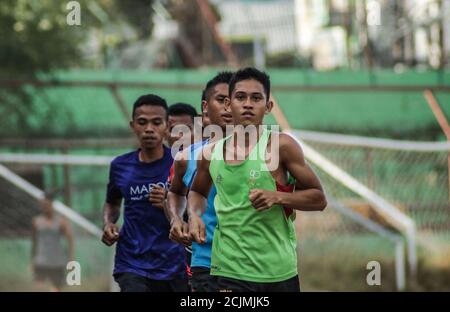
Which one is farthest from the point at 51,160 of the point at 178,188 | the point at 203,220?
the point at 203,220

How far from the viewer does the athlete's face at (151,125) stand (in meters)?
7.87

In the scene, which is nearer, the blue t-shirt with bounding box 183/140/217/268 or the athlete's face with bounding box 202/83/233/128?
the blue t-shirt with bounding box 183/140/217/268

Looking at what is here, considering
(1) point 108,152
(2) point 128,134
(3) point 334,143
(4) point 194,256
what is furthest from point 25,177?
(4) point 194,256

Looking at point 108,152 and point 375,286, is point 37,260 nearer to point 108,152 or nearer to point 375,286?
point 108,152

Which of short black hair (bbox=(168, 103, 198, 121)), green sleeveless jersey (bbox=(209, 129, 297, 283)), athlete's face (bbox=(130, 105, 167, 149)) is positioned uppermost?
short black hair (bbox=(168, 103, 198, 121))

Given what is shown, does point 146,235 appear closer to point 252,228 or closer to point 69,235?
point 252,228

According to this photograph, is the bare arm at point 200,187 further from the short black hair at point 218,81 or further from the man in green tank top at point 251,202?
the short black hair at point 218,81

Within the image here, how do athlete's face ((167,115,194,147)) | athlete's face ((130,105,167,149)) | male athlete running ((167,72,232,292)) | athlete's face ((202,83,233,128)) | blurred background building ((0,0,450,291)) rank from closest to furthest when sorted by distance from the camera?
male athlete running ((167,72,232,292)) < athlete's face ((202,83,233,128)) < athlete's face ((130,105,167,149)) < athlete's face ((167,115,194,147)) < blurred background building ((0,0,450,291))

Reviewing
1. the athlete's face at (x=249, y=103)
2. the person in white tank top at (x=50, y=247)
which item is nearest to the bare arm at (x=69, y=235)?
the person in white tank top at (x=50, y=247)

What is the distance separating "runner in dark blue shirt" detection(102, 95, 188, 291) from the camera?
25.5 ft

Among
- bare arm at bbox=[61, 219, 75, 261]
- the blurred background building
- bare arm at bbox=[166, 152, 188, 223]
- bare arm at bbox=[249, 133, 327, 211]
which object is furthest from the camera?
the blurred background building

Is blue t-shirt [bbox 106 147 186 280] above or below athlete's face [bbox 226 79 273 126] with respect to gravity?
below

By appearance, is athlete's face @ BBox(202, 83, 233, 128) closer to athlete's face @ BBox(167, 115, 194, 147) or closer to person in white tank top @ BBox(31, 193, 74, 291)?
athlete's face @ BBox(167, 115, 194, 147)

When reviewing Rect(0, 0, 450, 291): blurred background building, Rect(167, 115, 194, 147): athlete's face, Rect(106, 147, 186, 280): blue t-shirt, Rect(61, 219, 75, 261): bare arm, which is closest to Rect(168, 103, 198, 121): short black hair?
Rect(167, 115, 194, 147): athlete's face
